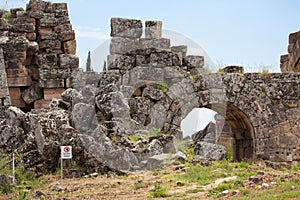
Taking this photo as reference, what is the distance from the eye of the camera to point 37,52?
18062 millimetres

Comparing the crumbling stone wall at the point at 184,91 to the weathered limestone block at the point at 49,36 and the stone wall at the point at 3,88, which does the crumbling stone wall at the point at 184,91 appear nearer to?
the stone wall at the point at 3,88

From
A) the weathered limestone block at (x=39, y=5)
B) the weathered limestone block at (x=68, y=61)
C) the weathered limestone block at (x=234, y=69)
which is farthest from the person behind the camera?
the weathered limestone block at (x=39, y=5)

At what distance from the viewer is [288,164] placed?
14.7 m

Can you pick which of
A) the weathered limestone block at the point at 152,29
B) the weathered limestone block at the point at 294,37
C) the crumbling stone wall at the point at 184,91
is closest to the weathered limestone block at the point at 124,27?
the crumbling stone wall at the point at 184,91

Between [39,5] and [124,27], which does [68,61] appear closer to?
[39,5]

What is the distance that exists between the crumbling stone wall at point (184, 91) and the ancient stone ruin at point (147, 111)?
0.03 m

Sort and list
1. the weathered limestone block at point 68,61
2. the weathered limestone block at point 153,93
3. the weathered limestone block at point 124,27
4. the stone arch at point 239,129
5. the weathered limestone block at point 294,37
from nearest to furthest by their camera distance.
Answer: the weathered limestone block at point 153,93 < the weathered limestone block at point 124,27 < the stone arch at point 239,129 < the weathered limestone block at point 68,61 < the weathered limestone block at point 294,37

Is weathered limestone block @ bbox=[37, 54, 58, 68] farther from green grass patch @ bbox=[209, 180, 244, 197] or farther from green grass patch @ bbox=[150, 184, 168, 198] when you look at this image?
green grass patch @ bbox=[209, 180, 244, 197]

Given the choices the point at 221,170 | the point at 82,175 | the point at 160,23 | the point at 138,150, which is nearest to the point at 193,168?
the point at 221,170

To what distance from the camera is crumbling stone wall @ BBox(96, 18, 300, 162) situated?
574 inches

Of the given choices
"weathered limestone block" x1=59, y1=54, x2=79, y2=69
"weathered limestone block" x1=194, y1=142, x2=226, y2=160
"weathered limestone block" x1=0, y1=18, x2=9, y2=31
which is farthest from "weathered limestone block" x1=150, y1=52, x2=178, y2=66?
"weathered limestone block" x1=0, y1=18, x2=9, y2=31

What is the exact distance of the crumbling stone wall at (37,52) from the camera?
1769 cm

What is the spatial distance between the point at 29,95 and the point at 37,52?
1.39 metres

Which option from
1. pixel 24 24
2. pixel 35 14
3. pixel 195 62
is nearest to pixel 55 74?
pixel 24 24
